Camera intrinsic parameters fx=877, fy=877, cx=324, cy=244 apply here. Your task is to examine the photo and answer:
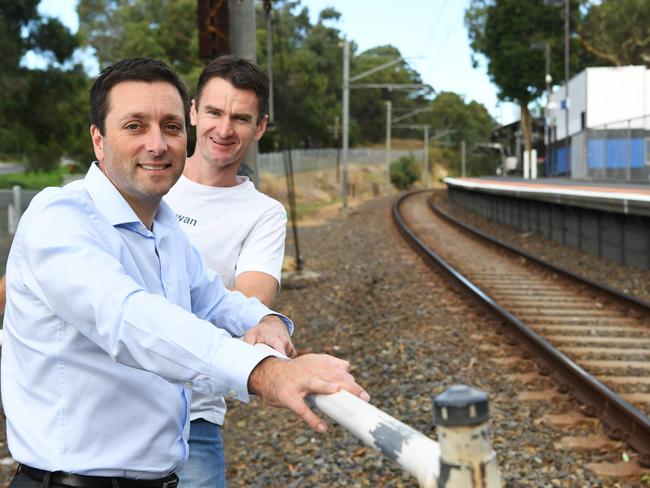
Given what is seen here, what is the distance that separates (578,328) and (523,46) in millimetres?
54515

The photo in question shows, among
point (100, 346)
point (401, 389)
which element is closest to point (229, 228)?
point (100, 346)

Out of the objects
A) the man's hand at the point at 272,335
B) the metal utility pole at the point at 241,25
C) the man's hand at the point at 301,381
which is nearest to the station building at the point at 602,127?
the metal utility pole at the point at 241,25

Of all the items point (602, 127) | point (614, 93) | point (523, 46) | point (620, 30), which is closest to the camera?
point (602, 127)

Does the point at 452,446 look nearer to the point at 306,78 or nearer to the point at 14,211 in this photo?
the point at 14,211

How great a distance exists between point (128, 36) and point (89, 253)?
6208 cm

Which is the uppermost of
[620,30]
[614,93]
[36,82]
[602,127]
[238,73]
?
[620,30]

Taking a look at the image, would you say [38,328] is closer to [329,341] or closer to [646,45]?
[329,341]

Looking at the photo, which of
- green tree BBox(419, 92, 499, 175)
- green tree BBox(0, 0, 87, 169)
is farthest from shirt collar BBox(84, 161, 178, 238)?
green tree BBox(419, 92, 499, 175)

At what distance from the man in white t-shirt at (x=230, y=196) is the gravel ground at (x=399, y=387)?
244 centimetres

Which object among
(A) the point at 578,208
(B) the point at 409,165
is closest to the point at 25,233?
(A) the point at 578,208

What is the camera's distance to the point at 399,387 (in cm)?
719

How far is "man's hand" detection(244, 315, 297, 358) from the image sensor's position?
2213mm

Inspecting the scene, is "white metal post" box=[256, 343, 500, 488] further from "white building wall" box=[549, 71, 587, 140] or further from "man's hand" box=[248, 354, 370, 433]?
"white building wall" box=[549, 71, 587, 140]

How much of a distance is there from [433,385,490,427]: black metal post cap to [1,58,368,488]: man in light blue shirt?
1.42ft
